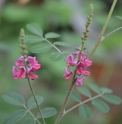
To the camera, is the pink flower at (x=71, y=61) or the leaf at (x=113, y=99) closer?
the pink flower at (x=71, y=61)

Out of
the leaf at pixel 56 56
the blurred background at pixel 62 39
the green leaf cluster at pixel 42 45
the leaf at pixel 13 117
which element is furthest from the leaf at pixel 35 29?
the blurred background at pixel 62 39

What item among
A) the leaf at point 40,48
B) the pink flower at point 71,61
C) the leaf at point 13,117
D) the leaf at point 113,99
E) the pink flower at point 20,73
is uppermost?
the pink flower at point 71,61

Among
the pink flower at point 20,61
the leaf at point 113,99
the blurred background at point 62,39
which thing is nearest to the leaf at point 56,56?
the pink flower at point 20,61

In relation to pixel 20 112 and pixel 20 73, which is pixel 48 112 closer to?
pixel 20 112

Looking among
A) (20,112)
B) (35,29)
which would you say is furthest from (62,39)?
(20,112)

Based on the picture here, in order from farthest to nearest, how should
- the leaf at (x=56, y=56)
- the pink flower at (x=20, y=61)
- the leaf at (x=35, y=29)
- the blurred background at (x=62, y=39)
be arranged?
1. the blurred background at (x=62, y=39)
2. the leaf at (x=35, y=29)
3. the leaf at (x=56, y=56)
4. the pink flower at (x=20, y=61)

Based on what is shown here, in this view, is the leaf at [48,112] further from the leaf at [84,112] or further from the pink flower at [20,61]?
the pink flower at [20,61]

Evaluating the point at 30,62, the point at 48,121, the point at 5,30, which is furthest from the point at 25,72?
the point at 5,30

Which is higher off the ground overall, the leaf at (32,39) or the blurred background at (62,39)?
the leaf at (32,39)

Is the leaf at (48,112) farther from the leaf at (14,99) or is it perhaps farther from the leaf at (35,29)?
the leaf at (35,29)

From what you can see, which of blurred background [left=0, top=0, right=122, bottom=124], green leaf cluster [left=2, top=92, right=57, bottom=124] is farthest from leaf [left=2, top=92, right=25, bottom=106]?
blurred background [left=0, top=0, right=122, bottom=124]

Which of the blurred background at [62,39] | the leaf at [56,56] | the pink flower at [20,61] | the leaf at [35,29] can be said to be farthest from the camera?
the blurred background at [62,39]
